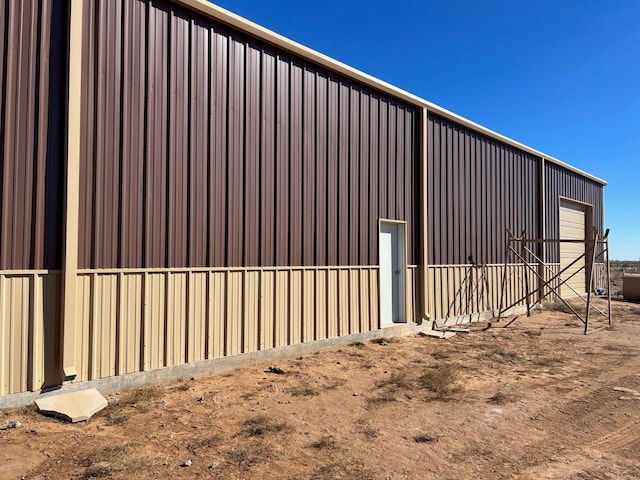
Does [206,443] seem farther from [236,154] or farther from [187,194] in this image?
[236,154]

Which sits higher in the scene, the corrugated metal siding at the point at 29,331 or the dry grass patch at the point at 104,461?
the corrugated metal siding at the point at 29,331

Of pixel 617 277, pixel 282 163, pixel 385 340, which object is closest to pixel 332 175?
pixel 282 163

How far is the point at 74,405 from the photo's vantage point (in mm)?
5438

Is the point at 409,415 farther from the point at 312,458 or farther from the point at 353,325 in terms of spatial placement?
the point at 353,325

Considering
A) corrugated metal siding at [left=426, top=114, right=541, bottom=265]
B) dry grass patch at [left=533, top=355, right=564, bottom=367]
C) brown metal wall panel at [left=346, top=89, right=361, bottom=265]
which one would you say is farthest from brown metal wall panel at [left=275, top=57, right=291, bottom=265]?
dry grass patch at [left=533, top=355, right=564, bottom=367]

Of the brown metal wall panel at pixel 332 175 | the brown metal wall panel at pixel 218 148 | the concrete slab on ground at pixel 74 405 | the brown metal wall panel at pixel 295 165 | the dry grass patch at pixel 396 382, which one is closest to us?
the concrete slab on ground at pixel 74 405

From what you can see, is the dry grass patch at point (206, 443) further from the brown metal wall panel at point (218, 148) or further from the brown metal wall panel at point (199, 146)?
the brown metal wall panel at point (218, 148)

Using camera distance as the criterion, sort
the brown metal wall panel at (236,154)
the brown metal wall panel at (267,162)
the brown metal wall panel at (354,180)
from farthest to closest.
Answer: the brown metal wall panel at (354,180) < the brown metal wall panel at (267,162) < the brown metal wall panel at (236,154)

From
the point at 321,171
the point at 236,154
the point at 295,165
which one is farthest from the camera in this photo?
the point at 321,171

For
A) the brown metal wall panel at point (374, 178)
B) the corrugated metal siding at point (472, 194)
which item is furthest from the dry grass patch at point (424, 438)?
the corrugated metal siding at point (472, 194)

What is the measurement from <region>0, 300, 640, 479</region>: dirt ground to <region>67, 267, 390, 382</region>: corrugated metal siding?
471mm

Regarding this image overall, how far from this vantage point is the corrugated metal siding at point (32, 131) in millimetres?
5551

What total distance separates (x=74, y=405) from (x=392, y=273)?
761cm

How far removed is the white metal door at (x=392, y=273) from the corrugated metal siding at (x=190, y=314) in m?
1.29
